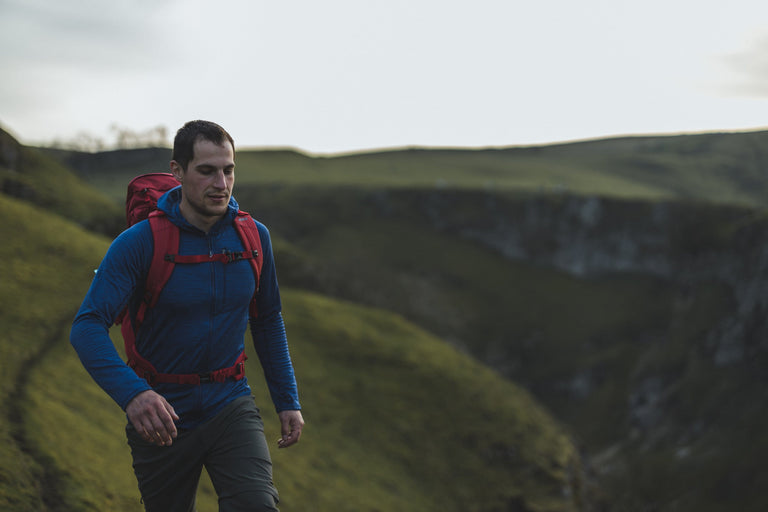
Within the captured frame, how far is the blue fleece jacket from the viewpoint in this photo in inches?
225

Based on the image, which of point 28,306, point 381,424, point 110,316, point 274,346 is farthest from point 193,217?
point 381,424

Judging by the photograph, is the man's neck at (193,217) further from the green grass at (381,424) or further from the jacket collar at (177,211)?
the green grass at (381,424)

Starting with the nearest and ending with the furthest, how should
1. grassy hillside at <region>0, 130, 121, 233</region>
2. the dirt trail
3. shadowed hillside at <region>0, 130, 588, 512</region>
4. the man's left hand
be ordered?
1. the man's left hand
2. the dirt trail
3. shadowed hillside at <region>0, 130, 588, 512</region>
4. grassy hillside at <region>0, 130, 121, 233</region>

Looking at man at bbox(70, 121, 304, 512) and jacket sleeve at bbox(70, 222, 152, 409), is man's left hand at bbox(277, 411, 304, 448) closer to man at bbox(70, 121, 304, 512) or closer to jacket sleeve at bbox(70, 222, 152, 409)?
man at bbox(70, 121, 304, 512)

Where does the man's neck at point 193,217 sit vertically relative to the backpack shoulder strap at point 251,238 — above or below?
above

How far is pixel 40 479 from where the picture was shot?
1445cm

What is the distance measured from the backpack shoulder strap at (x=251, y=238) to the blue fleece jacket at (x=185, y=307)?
0.06 metres

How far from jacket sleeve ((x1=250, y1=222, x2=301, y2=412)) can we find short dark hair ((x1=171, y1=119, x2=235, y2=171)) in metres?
1.33

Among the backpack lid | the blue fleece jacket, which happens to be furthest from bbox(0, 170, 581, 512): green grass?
the backpack lid

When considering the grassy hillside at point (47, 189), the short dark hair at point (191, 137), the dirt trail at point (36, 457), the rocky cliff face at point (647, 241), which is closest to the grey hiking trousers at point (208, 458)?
the short dark hair at point (191, 137)

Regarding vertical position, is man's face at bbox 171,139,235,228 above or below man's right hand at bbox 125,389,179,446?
above

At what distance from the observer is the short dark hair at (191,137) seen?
6.12 meters

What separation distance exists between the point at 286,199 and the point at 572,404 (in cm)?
8163

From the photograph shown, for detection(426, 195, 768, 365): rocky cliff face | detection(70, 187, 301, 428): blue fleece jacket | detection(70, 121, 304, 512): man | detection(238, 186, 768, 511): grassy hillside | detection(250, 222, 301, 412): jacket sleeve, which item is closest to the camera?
detection(70, 187, 301, 428): blue fleece jacket
